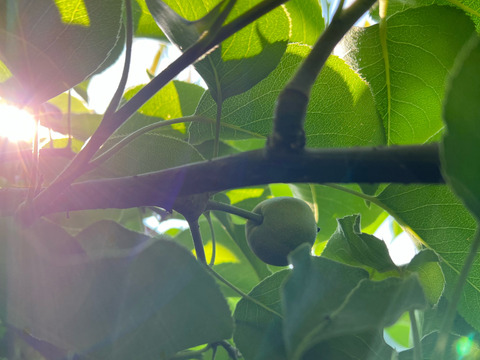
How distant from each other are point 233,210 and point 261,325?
170 millimetres

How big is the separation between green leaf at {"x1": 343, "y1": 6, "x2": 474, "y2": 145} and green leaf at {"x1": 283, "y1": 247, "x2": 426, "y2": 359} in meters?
0.39

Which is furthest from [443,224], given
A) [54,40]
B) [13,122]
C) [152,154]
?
[13,122]

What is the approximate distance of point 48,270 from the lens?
61 centimetres

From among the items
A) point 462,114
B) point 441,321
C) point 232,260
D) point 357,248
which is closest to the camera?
point 462,114

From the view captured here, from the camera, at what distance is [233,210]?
0.79m

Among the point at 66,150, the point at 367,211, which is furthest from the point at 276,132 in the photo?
the point at 367,211

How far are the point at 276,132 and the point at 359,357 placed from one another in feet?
1.11

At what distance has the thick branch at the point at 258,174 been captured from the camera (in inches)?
17.8

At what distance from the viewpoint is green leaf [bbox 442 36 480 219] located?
0.41m

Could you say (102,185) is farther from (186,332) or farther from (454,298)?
(454,298)

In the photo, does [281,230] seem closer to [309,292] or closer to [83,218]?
[309,292]

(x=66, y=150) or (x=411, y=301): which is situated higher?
(x=66, y=150)

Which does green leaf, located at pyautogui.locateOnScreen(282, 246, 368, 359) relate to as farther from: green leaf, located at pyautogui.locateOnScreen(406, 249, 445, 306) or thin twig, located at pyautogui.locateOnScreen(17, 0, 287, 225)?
thin twig, located at pyautogui.locateOnScreen(17, 0, 287, 225)

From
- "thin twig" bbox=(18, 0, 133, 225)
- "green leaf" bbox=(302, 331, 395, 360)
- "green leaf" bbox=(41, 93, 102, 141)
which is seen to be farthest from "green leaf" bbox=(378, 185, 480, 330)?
"green leaf" bbox=(41, 93, 102, 141)
